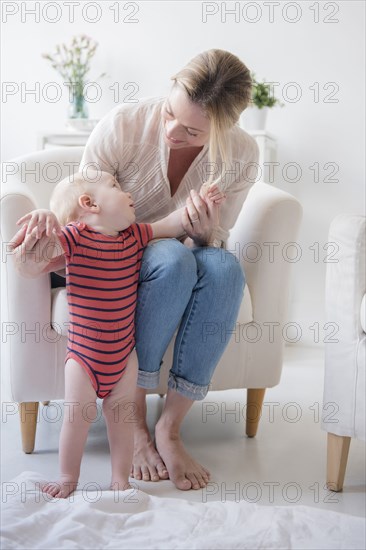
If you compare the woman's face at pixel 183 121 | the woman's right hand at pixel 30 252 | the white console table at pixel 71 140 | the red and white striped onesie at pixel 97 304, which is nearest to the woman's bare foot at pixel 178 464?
the red and white striped onesie at pixel 97 304

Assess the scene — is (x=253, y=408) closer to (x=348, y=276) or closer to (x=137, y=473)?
(x=137, y=473)

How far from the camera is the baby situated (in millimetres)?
1589

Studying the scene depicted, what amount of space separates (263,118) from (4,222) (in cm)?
147

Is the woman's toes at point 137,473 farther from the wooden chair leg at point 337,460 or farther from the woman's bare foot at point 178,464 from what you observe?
the wooden chair leg at point 337,460

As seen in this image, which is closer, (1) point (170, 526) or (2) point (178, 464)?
(1) point (170, 526)

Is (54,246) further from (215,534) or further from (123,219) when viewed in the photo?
(215,534)

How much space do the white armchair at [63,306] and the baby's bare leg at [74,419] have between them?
7.7 inches

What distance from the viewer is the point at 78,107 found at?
3.04m

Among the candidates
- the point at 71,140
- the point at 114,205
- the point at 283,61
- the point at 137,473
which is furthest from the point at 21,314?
the point at 283,61

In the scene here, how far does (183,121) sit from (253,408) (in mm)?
780

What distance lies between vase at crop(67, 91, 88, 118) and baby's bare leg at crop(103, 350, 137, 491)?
1.63m

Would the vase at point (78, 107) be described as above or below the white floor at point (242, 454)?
above

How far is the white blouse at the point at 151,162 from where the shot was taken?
179 centimetres

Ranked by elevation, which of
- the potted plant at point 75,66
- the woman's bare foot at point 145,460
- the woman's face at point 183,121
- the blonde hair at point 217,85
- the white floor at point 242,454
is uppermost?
the potted plant at point 75,66
